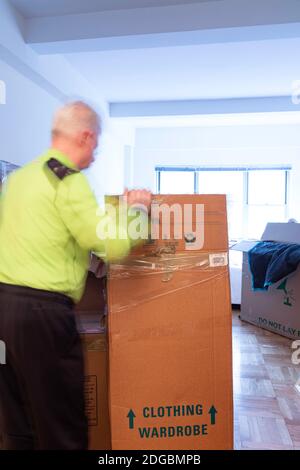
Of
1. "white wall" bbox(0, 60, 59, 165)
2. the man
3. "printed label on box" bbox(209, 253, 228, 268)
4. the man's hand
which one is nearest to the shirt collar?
the man

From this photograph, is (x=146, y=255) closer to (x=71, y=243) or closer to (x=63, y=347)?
(x=71, y=243)

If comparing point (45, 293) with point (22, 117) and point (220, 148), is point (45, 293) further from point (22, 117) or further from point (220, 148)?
point (220, 148)

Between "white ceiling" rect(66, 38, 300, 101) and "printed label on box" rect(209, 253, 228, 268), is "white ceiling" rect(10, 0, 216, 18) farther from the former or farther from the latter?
"printed label on box" rect(209, 253, 228, 268)

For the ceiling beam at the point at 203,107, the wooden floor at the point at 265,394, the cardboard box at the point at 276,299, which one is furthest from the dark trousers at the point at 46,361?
the ceiling beam at the point at 203,107

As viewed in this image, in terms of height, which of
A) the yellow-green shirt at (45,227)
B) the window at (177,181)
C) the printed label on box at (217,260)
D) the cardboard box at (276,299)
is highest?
the window at (177,181)

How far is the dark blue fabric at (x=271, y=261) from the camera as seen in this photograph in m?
3.21

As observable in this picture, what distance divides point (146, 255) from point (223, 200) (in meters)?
0.34

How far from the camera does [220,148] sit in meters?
5.32

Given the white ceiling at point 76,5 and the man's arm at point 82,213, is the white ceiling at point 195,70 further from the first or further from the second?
the man's arm at point 82,213

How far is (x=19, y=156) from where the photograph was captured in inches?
108

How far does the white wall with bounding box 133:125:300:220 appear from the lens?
17.1 ft

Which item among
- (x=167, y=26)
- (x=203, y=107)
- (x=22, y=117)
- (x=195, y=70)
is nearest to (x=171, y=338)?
(x=22, y=117)

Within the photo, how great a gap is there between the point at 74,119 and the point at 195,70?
2800 mm

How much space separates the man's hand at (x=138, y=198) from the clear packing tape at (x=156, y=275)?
21cm
